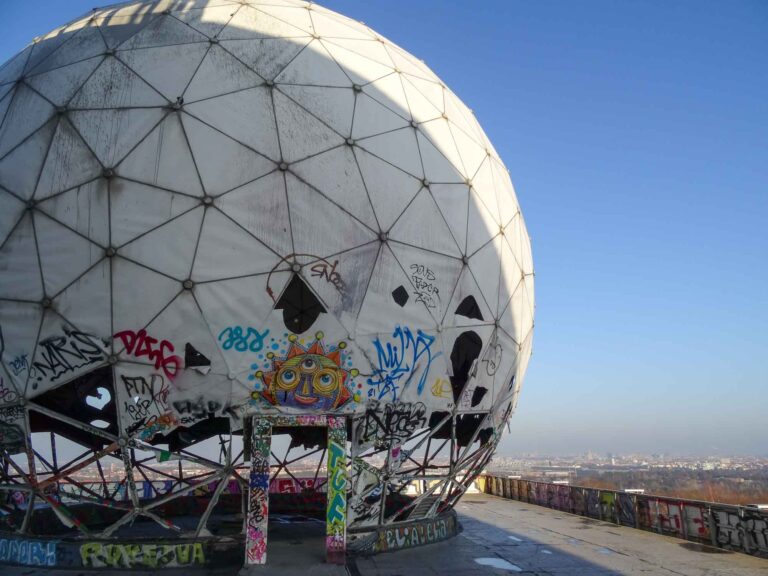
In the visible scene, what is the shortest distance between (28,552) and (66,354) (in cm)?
369

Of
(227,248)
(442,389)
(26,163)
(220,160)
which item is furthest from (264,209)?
(442,389)

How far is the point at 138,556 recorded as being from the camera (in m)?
9.70

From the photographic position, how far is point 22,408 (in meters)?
9.95

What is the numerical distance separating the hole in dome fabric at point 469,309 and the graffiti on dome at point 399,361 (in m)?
0.98

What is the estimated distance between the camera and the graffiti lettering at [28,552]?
9961 millimetres

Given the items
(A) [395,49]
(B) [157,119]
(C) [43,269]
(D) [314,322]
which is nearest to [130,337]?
(C) [43,269]

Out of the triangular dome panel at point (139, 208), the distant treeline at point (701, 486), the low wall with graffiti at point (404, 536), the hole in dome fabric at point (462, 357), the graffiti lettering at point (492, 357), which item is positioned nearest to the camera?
the triangular dome panel at point (139, 208)

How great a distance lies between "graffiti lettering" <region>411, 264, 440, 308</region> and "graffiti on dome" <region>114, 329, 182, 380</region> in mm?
4471

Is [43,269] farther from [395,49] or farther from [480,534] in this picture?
[480,534]

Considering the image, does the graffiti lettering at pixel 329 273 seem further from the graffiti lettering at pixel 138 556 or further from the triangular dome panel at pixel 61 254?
the graffiti lettering at pixel 138 556

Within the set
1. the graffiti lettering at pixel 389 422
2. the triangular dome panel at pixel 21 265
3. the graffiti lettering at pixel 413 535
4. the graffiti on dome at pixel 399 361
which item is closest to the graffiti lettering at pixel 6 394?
the triangular dome panel at pixel 21 265

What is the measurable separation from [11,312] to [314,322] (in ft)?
17.4

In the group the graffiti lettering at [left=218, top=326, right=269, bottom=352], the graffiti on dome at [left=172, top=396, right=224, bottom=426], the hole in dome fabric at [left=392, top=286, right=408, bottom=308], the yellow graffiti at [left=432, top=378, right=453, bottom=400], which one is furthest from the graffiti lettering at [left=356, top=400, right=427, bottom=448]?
the graffiti on dome at [left=172, top=396, right=224, bottom=426]

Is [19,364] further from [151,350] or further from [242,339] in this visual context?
[242,339]
